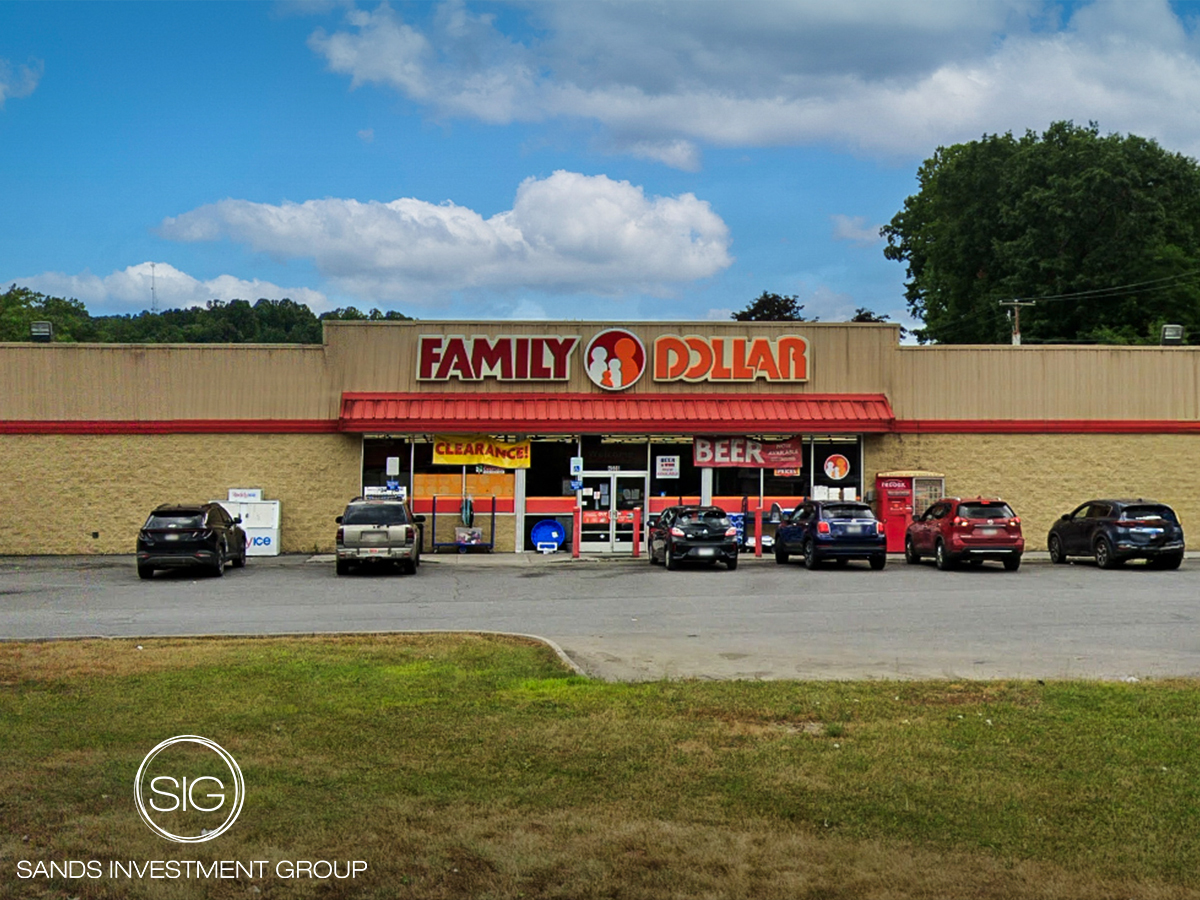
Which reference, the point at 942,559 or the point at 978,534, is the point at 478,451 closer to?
the point at 942,559

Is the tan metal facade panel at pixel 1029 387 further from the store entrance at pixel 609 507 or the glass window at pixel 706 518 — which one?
the glass window at pixel 706 518

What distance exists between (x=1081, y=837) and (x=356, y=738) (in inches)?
198

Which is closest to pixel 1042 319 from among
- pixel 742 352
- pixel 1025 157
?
pixel 1025 157

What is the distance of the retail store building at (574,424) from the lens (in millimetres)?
32812

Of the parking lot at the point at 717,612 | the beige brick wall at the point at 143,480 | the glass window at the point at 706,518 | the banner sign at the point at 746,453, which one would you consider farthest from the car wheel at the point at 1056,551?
the beige brick wall at the point at 143,480

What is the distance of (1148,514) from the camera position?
26688mm

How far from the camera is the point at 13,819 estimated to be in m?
7.06

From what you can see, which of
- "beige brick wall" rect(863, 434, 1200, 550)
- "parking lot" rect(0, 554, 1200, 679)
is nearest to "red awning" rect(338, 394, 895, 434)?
"beige brick wall" rect(863, 434, 1200, 550)

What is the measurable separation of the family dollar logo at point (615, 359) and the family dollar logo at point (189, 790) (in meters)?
25.9

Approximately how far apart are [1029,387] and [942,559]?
9.79 m

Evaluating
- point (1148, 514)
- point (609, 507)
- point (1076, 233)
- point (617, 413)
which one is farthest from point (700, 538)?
point (1076, 233)

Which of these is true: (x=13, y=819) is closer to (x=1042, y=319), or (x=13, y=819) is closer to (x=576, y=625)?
(x=576, y=625)

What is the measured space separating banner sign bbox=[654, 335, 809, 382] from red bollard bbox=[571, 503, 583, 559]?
449cm

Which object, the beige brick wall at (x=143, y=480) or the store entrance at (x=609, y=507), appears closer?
the beige brick wall at (x=143, y=480)
